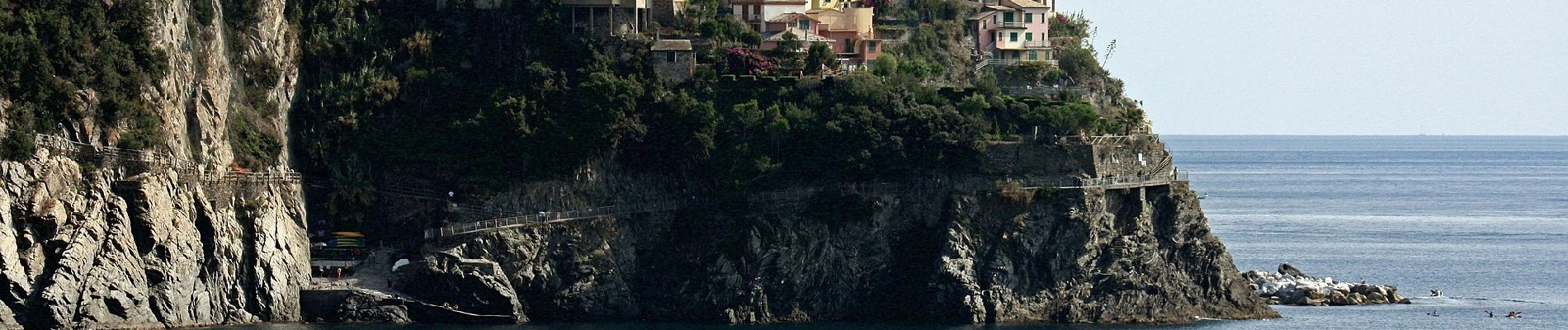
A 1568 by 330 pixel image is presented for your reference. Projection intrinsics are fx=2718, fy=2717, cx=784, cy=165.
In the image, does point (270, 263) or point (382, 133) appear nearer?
point (270, 263)

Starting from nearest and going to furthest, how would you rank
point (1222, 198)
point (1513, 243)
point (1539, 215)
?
point (1513, 243) → point (1539, 215) → point (1222, 198)

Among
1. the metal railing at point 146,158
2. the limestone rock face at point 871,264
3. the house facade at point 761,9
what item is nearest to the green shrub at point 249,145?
the metal railing at point 146,158

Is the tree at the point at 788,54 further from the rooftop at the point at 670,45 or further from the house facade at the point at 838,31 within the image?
the rooftop at the point at 670,45

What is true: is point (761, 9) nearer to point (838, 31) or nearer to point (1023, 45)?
point (838, 31)

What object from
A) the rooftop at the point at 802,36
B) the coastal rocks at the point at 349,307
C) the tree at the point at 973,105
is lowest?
the coastal rocks at the point at 349,307

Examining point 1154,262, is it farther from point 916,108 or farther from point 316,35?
point 316,35

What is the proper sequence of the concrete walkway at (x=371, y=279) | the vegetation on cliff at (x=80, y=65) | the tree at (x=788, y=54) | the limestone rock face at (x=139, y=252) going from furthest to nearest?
the tree at (x=788, y=54) → the concrete walkway at (x=371, y=279) → the vegetation on cliff at (x=80, y=65) → the limestone rock face at (x=139, y=252)

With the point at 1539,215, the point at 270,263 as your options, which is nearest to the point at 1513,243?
the point at 1539,215
